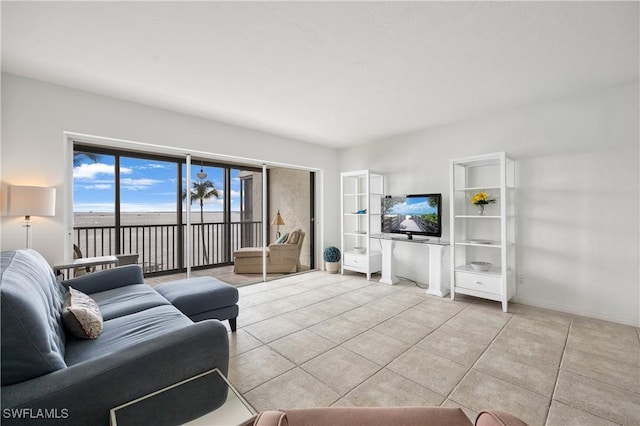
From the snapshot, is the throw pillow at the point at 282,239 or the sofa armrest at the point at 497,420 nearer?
the sofa armrest at the point at 497,420

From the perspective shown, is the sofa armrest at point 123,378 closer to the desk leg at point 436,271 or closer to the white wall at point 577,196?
the desk leg at point 436,271

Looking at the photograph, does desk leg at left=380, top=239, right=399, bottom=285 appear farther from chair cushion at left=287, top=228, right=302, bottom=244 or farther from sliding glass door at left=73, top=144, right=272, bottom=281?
sliding glass door at left=73, top=144, right=272, bottom=281

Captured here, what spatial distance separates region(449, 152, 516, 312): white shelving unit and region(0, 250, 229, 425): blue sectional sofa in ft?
10.6

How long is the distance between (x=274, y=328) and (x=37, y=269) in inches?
74.6

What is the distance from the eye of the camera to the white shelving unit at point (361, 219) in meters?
4.79

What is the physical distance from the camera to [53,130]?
280 cm

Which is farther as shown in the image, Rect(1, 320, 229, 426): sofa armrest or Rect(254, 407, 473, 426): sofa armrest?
Rect(1, 320, 229, 426): sofa armrest

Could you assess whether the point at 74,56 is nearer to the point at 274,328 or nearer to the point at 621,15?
the point at 274,328

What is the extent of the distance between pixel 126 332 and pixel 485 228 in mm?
4138

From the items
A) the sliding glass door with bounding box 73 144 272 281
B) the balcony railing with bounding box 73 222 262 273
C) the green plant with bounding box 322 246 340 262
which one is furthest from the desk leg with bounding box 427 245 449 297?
the balcony railing with bounding box 73 222 262 273

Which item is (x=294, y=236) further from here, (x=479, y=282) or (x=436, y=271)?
(x=479, y=282)

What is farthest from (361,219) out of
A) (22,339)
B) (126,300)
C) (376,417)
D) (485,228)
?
(22,339)

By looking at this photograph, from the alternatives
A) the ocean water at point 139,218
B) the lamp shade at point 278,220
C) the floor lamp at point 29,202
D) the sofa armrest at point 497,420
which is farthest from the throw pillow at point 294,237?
the sofa armrest at point 497,420

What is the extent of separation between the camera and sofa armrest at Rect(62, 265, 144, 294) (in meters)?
2.43
